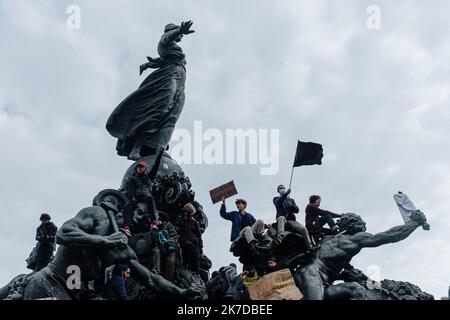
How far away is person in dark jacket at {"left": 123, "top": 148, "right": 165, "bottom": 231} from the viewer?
48.1ft

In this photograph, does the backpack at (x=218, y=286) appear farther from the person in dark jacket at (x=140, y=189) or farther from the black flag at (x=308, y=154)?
the black flag at (x=308, y=154)

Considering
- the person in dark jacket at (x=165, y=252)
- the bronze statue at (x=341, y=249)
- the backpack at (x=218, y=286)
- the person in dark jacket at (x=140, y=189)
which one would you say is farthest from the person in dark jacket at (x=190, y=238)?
the bronze statue at (x=341, y=249)

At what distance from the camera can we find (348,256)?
12984 mm

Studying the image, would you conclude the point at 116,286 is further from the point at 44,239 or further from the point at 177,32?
the point at 177,32

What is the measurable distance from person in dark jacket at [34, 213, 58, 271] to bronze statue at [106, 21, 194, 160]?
346 cm

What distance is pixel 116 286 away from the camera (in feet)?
40.7

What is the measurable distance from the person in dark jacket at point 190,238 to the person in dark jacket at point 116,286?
6.19 ft

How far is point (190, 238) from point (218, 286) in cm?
144

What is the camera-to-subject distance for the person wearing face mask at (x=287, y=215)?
13.3 meters

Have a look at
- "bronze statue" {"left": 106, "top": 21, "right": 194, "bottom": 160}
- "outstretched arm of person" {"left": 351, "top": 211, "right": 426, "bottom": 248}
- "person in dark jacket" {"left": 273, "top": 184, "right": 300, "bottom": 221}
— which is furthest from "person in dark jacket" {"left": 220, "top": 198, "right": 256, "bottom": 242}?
"bronze statue" {"left": 106, "top": 21, "right": 194, "bottom": 160}

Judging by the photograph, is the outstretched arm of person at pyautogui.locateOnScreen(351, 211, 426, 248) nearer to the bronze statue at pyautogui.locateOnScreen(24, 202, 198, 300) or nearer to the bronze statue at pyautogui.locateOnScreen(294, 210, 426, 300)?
the bronze statue at pyautogui.locateOnScreen(294, 210, 426, 300)
